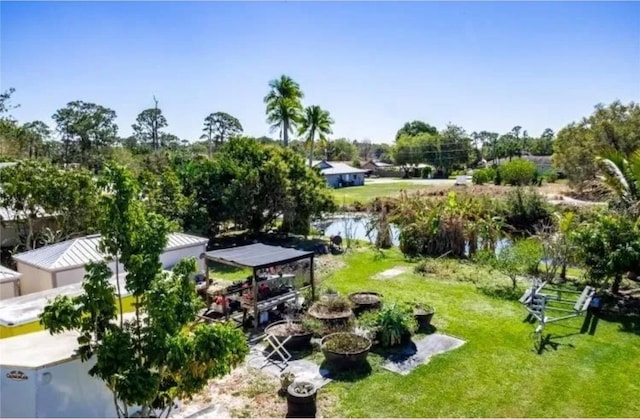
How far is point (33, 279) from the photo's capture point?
45.3 feet

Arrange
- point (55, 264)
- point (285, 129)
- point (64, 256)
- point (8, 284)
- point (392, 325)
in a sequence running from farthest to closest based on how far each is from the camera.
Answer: point (285, 129), point (64, 256), point (55, 264), point (8, 284), point (392, 325)

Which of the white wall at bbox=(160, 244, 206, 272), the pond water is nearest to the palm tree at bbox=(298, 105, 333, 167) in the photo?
the pond water

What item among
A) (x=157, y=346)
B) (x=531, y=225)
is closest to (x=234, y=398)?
(x=157, y=346)

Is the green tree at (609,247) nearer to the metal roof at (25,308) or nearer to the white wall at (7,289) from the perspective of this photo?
the metal roof at (25,308)

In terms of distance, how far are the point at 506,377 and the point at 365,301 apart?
4669 mm

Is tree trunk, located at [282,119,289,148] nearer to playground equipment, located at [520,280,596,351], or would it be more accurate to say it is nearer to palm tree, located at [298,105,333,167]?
palm tree, located at [298,105,333,167]

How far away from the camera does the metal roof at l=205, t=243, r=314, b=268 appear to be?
12984 mm

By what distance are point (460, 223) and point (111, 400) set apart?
16.7 metres

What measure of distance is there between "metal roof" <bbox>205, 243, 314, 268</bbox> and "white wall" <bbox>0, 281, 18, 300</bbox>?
5.04 meters

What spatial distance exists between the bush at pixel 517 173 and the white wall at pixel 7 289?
46199mm

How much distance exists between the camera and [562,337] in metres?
12.0

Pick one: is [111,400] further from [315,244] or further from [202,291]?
[315,244]

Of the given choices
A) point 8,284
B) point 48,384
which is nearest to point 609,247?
point 48,384

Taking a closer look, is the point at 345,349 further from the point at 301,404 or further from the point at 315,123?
the point at 315,123
